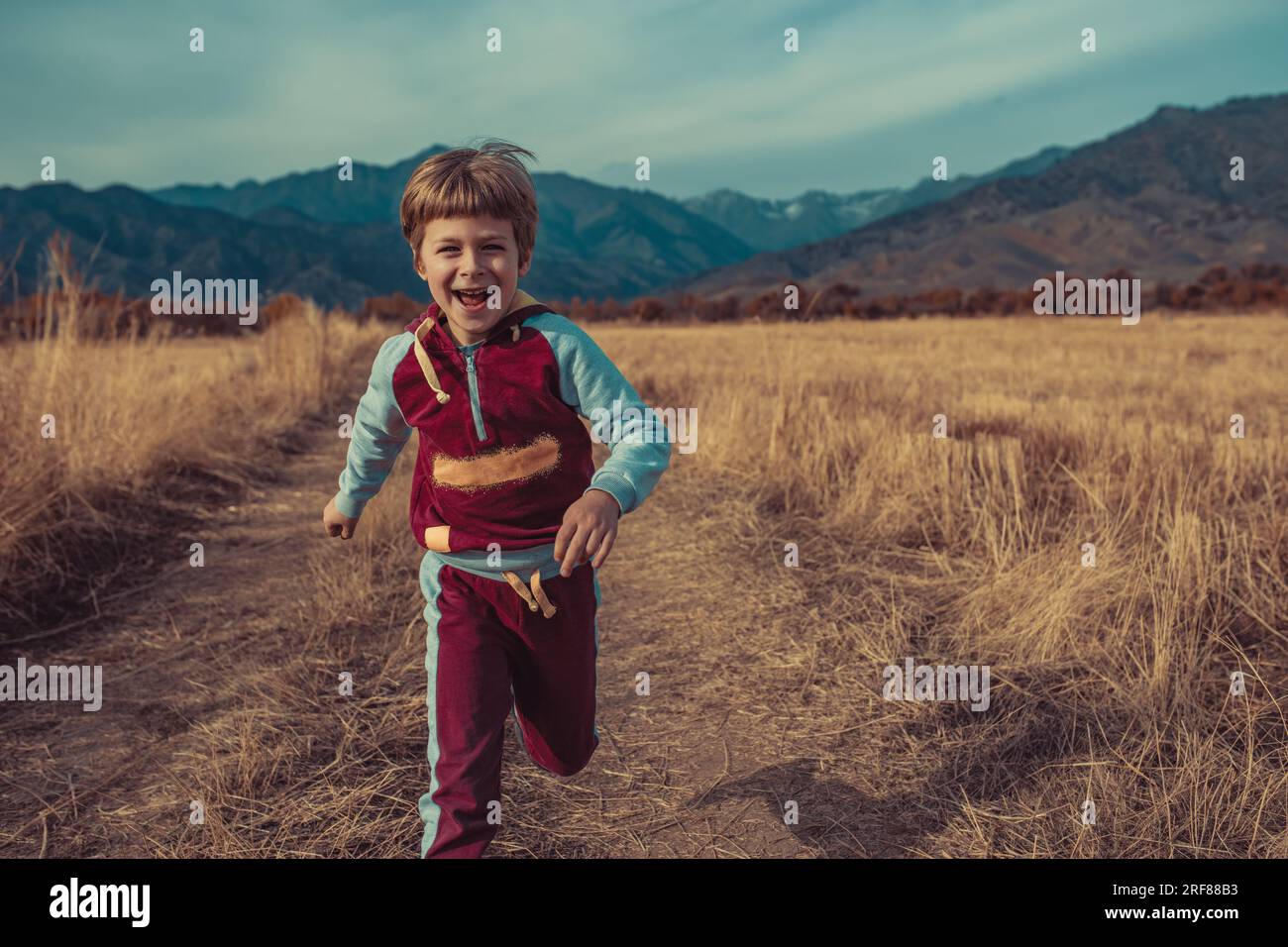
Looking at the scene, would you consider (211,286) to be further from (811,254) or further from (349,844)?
(811,254)

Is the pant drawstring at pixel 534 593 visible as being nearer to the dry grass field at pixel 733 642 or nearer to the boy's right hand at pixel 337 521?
the boy's right hand at pixel 337 521

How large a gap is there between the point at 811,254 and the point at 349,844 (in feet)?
487

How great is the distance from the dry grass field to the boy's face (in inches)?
49.3

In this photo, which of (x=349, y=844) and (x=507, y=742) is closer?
(x=349, y=844)

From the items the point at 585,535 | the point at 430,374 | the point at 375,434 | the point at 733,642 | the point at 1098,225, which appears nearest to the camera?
the point at 585,535

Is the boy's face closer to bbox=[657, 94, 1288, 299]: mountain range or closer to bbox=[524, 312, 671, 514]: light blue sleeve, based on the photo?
bbox=[524, 312, 671, 514]: light blue sleeve

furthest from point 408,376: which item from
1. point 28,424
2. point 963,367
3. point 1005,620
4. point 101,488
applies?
point 963,367

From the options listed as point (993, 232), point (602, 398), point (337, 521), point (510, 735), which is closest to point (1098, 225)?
point (993, 232)

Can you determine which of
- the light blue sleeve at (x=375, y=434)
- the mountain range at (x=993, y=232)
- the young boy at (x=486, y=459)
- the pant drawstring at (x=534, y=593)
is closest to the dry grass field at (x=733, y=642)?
the young boy at (x=486, y=459)

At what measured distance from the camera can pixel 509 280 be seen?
5.51 feet

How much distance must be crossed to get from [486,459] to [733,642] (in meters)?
1.74

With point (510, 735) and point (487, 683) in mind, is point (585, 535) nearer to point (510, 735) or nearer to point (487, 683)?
point (487, 683)

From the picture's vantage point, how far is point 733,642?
3.19 m

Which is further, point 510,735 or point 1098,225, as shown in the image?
point 1098,225
